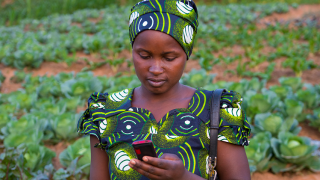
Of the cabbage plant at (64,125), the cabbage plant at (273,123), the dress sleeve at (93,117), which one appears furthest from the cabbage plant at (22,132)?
the cabbage plant at (273,123)

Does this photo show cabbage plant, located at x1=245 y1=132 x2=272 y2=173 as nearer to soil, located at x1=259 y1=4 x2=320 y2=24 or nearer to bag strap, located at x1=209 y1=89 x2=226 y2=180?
bag strap, located at x1=209 y1=89 x2=226 y2=180

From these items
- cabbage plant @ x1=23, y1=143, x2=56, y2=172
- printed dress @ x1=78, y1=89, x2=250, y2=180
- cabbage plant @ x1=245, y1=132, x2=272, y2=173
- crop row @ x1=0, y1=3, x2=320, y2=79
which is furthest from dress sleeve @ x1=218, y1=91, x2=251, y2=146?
crop row @ x1=0, y1=3, x2=320, y2=79

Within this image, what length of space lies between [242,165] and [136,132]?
44cm

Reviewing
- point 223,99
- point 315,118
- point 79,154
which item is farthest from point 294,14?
point 223,99

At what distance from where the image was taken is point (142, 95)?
136 centimetres

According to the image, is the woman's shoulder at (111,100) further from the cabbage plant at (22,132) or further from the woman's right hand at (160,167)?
the cabbage plant at (22,132)

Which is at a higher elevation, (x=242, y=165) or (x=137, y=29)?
(x=137, y=29)

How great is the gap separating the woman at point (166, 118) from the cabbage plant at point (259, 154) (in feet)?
2.77

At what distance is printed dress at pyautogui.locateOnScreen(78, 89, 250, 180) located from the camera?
46.4 inches

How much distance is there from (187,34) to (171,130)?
0.39m

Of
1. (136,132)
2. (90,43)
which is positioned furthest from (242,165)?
(90,43)

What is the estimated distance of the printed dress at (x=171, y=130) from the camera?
1178 mm

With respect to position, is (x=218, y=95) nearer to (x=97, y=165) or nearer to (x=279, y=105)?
(x=97, y=165)

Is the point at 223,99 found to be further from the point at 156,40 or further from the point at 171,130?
the point at 156,40
